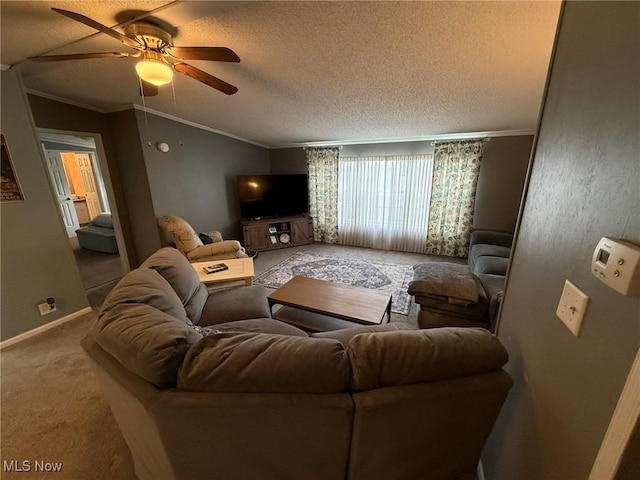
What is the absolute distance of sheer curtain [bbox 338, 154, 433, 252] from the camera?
4.37 m

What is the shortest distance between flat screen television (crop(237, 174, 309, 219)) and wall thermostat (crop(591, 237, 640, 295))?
4540 mm

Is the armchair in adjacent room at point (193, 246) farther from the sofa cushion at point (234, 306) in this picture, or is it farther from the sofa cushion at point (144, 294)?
the sofa cushion at point (144, 294)

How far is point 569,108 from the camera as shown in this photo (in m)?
0.69

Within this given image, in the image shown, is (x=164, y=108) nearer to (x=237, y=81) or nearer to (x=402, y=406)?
(x=237, y=81)

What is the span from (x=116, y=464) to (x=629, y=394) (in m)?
2.00

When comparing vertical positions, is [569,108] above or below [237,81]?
below

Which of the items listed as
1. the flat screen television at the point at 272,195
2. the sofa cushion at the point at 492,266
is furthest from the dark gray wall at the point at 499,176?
the flat screen television at the point at 272,195

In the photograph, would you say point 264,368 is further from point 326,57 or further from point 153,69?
point 326,57

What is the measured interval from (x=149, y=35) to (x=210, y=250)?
7.00 feet

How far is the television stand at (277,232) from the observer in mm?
4539

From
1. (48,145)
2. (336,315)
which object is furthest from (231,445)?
(48,145)

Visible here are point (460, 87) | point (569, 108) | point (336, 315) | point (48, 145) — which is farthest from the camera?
point (48, 145)

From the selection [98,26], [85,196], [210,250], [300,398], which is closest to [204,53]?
[98,26]

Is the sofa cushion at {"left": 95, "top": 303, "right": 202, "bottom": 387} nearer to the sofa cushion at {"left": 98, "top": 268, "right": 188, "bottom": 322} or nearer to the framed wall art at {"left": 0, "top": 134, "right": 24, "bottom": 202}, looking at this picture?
the sofa cushion at {"left": 98, "top": 268, "right": 188, "bottom": 322}
